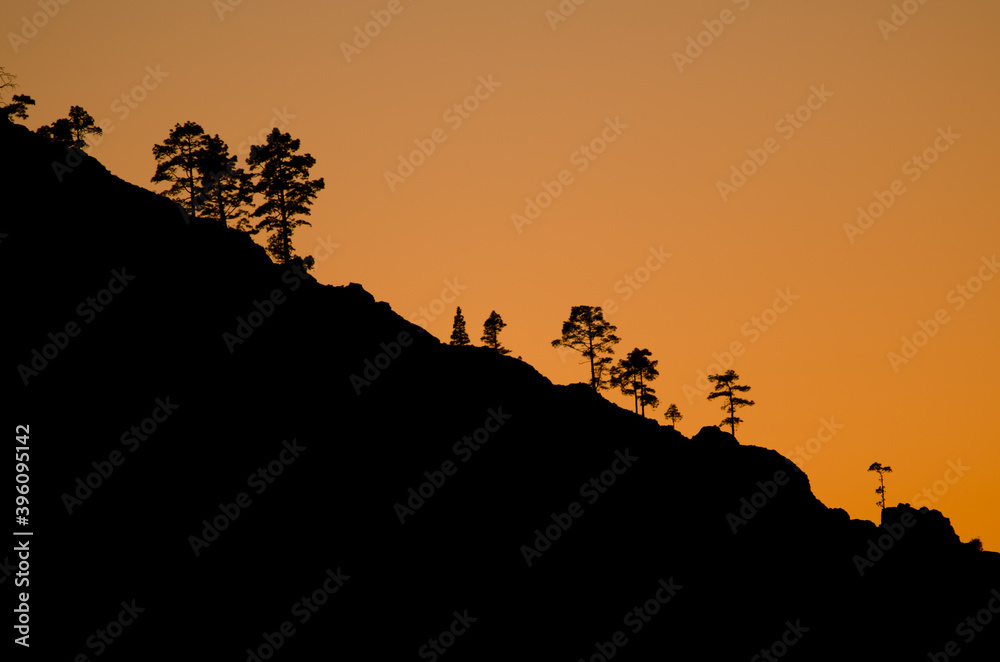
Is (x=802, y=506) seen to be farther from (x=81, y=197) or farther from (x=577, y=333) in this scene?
(x=81, y=197)

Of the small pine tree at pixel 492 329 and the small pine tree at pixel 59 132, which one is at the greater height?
the small pine tree at pixel 492 329

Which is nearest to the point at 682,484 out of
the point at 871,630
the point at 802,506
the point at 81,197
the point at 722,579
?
the point at 722,579

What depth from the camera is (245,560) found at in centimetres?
4159

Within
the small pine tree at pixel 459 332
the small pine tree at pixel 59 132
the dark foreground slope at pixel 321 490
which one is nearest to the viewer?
the dark foreground slope at pixel 321 490

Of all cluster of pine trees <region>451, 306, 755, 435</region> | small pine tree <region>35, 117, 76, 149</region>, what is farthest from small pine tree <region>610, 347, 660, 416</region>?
small pine tree <region>35, 117, 76, 149</region>

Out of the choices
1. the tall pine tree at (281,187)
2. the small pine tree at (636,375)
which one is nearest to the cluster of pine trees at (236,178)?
the tall pine tree at (281,187)

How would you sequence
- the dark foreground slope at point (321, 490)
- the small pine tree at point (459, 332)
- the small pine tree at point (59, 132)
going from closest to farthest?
the dark foreground slope at point (321, 490) → the small pine tree at point (59, 132) → the small pine tree at point (459, 332)

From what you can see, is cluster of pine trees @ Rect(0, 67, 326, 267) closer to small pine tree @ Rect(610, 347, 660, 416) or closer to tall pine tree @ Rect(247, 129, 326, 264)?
tall pine tree @ Rect(247, 129, 326, 264)

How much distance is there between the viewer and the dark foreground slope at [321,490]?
39.2 meters

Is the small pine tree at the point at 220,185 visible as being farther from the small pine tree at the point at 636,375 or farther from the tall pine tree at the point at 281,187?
the small pine tree at the point at 636,375

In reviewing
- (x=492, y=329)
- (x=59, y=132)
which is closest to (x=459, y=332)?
(x=492, y=329)

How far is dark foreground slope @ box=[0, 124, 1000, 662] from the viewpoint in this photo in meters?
39.2

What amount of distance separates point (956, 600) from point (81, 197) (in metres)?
73.2

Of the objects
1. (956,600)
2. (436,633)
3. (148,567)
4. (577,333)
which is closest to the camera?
(148,567)
